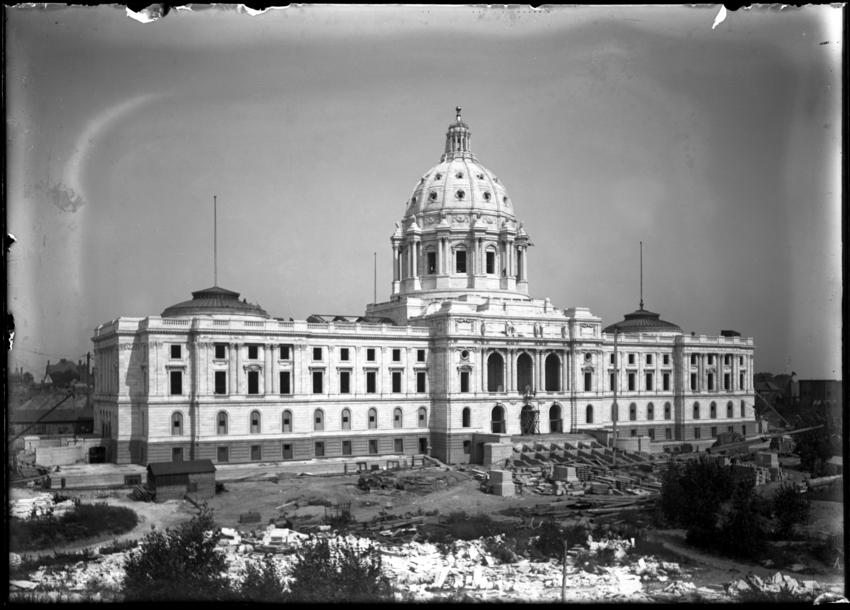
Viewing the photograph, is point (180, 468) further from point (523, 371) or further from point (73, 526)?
point (523, 371)

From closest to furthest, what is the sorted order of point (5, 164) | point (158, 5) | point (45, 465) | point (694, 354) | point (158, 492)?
point (158, 5), point (5, 164), point (158, 492), point (45, 465), point (694, 354)

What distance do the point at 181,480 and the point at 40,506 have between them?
8.38 meters

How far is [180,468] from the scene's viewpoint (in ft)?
169

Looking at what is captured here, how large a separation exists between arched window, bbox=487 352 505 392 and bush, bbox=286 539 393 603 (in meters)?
46.6

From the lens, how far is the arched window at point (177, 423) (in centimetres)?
6196

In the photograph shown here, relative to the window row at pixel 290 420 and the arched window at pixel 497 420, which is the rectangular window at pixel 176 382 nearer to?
the window row at pixel 290 420

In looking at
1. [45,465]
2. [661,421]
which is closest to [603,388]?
[661,421]

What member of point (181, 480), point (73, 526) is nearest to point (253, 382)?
point (181, 480)

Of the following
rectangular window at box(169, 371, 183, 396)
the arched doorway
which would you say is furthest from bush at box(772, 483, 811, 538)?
rectangular window at box(169, 371, 183, 396)

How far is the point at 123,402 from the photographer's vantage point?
203 ft

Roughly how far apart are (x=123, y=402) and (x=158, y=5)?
4556cm

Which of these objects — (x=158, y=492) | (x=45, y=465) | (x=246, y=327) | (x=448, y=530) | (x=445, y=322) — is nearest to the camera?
(x=448, y=530)

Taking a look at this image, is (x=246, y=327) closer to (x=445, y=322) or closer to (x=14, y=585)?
(x=445, y=322)

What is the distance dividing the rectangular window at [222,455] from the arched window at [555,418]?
28.0 m
